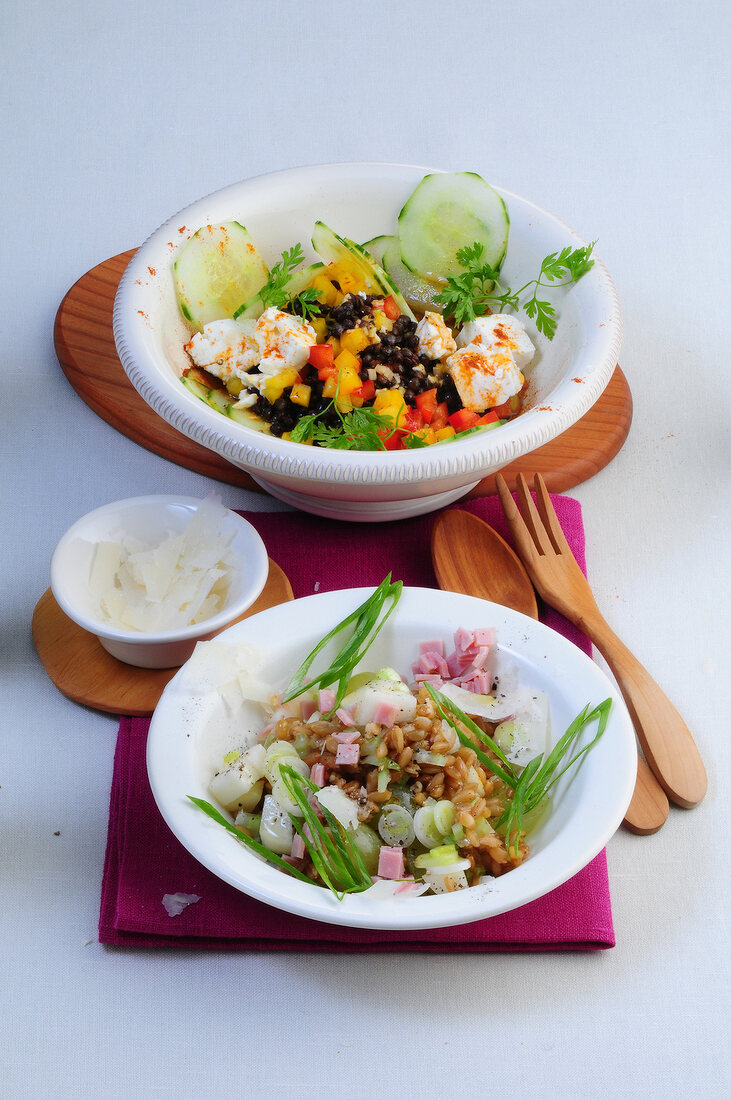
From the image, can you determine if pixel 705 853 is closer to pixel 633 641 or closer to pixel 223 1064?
pixel 633 641

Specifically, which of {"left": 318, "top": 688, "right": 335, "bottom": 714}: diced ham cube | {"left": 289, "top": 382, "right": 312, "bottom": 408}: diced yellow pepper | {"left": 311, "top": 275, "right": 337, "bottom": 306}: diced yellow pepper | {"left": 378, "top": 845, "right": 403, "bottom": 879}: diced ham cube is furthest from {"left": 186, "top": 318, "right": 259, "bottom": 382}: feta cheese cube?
{"left": 378, "top": 845, "right": 403, "bottom": 879}: diced ham cube

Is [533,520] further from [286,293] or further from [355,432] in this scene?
[286,293]

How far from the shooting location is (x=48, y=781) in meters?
2.03

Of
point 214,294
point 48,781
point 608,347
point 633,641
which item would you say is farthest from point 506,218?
point 48,781

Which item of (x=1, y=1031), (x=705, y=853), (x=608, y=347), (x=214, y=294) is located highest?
(x=608, y=347)

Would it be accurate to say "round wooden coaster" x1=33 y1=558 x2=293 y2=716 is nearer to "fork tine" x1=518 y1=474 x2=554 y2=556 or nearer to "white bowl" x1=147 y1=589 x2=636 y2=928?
"white bowl" x1=147 y1=589 x2=636 y2=928

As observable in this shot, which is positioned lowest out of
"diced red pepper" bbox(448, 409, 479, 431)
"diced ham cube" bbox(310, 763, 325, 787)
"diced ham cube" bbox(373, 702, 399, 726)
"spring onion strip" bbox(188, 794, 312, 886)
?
"spring onion strip" bbox(188, 794, 312, 886)

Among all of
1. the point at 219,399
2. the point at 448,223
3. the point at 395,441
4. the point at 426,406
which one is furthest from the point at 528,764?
the point at 448,223

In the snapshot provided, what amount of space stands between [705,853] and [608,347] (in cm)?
109

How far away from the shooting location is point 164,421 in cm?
267

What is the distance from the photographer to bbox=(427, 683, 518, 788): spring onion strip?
5.64 ft

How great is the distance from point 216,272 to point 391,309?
0.44 meters

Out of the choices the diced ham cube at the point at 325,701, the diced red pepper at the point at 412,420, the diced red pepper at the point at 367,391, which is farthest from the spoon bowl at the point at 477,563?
the diced ham cube at the point at 325,701

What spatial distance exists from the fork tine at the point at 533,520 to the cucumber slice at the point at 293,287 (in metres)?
0.77
